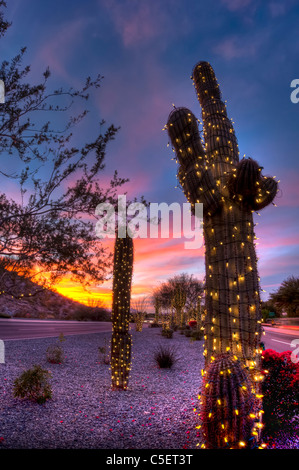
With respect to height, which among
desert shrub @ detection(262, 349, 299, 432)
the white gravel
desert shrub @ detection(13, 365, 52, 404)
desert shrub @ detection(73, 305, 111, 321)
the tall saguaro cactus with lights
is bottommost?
desert shrub @ detection(73, 305, 111, 321)

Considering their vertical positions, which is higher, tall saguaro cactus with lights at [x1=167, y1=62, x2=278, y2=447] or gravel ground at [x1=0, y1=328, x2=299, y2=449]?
tall saguaro cactus with lights at [x1=167, y1=62, x2=278, y2=447]

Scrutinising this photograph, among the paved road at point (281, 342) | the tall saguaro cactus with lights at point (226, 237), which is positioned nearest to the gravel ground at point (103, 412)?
the tall saguaro cactus with lights at point (226, 237)

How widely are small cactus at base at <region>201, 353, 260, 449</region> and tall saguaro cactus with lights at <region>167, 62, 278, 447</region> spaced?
42mm

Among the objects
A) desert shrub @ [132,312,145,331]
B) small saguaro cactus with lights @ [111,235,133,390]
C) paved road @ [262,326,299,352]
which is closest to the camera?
small saguaro cactus with lights @ [111,235,133,390]

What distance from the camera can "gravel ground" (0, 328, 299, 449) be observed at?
367 cm

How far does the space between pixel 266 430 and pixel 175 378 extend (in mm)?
4526

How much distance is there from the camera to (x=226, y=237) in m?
3.54

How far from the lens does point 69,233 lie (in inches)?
191

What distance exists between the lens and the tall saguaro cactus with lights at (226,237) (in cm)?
325

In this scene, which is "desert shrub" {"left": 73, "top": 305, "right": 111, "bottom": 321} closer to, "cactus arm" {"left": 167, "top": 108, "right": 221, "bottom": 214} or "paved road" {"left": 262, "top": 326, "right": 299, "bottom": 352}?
"paved road" {"left": 262, "top": 326, "right": 299, "bottom": 352}

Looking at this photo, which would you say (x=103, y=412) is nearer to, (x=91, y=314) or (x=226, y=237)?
(x=226, y=237)

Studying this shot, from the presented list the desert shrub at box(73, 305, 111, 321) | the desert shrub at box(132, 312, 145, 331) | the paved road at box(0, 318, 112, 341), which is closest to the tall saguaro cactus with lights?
the paved road at box(0, 318, 112, 341)
